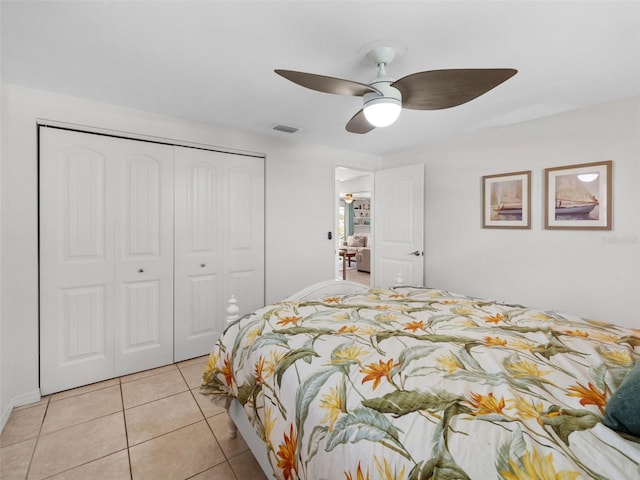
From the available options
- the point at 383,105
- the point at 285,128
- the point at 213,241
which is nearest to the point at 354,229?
the point at 285,128

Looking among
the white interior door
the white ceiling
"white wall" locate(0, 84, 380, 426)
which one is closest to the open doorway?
the white interior door

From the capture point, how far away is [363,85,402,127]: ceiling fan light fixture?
1.59m

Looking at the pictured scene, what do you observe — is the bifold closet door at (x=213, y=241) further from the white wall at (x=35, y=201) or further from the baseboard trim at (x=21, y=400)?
the baseboard trim at (x=21, y=400)

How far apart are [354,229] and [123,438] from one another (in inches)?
343

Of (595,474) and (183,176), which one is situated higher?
(183,176)

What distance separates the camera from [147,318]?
268cm

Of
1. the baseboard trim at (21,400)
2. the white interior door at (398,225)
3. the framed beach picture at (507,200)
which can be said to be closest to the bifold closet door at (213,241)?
the baseboard trim at (21,400)

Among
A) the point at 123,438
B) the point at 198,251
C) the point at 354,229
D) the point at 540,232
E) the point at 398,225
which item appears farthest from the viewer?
the point at 354,229

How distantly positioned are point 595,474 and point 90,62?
283 centimetres

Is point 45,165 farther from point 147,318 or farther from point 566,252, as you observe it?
point 566,252

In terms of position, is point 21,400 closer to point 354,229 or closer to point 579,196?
point 579,196

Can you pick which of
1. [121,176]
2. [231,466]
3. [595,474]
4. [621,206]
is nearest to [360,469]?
[595,474]

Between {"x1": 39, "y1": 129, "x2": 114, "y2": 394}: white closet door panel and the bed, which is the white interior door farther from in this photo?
{"x1": 39, "y1": 129, "x2": 114, "y2": 394}: white closet door panel

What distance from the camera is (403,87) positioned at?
1564mm
